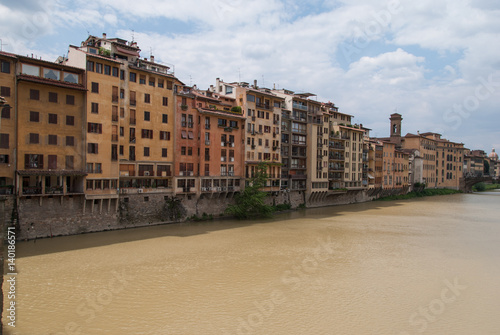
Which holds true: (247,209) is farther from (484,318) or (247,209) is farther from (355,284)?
(484,318)

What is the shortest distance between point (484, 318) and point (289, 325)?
9.94 meters

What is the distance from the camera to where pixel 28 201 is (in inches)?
1185

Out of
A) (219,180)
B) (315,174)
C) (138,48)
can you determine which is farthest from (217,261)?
(315,174)

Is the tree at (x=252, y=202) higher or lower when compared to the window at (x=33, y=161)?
lower

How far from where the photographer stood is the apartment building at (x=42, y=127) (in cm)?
2956

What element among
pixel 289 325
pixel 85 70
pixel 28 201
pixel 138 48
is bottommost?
pixel 289 325

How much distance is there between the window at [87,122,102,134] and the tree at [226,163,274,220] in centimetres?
1786

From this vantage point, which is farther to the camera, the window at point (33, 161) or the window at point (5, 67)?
the window at point (33, 161)

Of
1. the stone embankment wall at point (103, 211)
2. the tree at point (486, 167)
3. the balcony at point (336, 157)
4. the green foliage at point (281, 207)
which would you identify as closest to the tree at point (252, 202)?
the stone embankment wall at point (103, 211)

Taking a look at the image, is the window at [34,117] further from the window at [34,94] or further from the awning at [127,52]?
the awning at [127,52]

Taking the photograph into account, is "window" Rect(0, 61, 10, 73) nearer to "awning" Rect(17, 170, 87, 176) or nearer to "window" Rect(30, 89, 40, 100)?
"window" Rect(30, 89, 40, 100)

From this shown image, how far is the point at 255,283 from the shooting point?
22109 mm

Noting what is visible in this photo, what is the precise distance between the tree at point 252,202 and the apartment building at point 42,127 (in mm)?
18615

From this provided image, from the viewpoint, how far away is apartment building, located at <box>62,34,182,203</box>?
3400 cm
